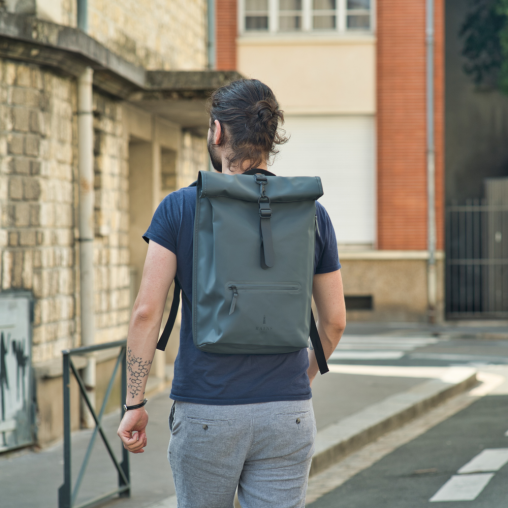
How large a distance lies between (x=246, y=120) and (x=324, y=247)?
417 millimetres

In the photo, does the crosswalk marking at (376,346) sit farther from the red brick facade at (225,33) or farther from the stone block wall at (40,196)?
the red brick facade at (225,33)

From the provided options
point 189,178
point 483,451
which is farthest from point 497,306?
point 483,451

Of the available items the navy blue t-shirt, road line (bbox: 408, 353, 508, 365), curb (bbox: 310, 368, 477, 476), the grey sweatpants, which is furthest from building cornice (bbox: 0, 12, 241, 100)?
road line (bbox: 408, 353, 508, 365)

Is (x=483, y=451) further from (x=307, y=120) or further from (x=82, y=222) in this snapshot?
(x=307, y=120)

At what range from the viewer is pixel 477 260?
55.3ft

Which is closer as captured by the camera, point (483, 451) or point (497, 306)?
point (483, 451)

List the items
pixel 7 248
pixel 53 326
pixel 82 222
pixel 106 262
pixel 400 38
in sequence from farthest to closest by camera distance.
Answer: pixel 400 38 → pixel 106 262 → pixel 82 222 → pixel 53 326 → pixel 7 248

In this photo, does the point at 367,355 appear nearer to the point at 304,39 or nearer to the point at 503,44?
the point at 304,39

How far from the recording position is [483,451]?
20.4 ft

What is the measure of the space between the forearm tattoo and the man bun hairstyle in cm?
58

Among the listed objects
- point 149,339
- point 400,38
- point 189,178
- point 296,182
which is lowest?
point 149,339

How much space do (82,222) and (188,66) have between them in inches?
159

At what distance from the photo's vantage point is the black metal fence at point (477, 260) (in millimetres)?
16672

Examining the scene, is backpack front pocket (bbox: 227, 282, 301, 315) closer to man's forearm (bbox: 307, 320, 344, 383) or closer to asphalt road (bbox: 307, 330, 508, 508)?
man's forearm (bbox: 307, 320, 344, 383)
